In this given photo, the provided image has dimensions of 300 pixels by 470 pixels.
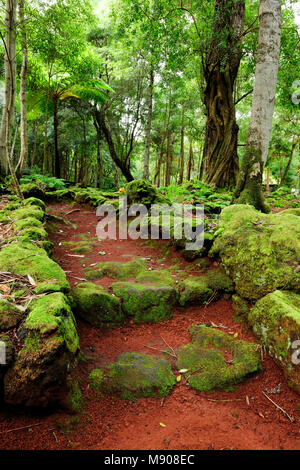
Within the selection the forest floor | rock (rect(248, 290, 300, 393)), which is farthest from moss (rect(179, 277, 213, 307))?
rock (rect(248, 290, 300, 393))

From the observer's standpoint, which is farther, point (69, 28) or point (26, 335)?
point (69, 28)

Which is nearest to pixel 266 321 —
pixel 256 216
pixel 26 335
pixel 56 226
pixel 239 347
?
pixel 239 347

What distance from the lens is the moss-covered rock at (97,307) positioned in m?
3.01

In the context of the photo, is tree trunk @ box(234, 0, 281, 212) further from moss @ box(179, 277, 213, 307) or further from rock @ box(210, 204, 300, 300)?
moss @ box(179, 277, 213, 307)

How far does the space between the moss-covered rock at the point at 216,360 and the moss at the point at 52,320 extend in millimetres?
1112

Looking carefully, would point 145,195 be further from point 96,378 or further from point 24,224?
point 96,378

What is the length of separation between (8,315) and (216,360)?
6.06ft

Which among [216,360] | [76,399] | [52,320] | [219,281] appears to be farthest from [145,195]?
[76,399]

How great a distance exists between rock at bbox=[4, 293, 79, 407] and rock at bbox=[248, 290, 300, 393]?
1.77m

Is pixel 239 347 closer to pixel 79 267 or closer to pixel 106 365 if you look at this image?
pixel 106 365

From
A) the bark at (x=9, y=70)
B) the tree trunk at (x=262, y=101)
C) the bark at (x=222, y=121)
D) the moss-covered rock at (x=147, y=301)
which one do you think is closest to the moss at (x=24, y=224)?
the bark at (x=9, y=70)

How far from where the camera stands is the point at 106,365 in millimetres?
2434

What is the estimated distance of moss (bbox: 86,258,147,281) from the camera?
12.9 feet

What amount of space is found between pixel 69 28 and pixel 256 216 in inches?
351
